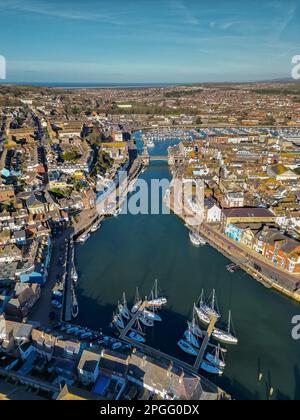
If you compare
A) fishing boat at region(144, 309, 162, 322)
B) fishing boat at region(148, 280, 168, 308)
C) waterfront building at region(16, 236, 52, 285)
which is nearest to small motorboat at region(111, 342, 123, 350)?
fishing boat at region(144, 309, 162, 322)

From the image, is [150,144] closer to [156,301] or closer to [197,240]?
[197,240]

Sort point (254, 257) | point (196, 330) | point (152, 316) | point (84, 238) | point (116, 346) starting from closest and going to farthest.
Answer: point (116, 346), point (196, 330), point (152, 316), point (254, 257), point (84, 238)

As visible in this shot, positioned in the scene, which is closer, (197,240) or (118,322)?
(118,322)

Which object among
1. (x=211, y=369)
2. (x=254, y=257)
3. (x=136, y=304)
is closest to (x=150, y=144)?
(x=254, y=257)

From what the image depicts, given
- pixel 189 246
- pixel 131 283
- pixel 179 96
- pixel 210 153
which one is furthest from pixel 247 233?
pixel 179 96

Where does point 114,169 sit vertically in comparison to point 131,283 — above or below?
above

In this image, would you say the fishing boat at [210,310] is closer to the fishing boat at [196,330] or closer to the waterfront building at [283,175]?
the fishing boat at [196,330]
